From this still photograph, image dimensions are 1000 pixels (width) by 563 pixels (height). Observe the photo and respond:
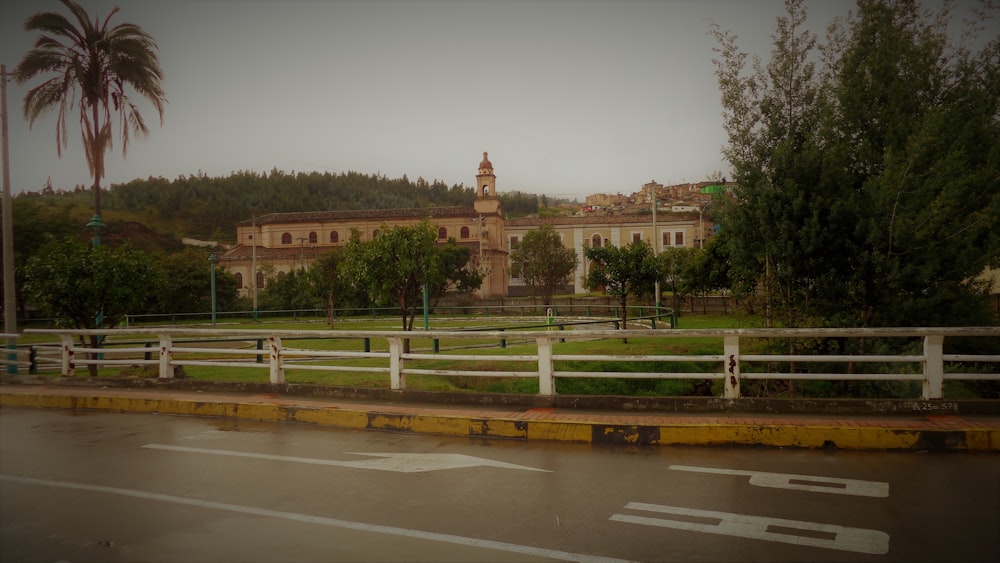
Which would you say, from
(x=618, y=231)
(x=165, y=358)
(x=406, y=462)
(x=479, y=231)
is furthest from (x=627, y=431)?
(x=618, y=231)

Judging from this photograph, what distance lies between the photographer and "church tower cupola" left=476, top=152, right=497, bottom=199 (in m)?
81.0

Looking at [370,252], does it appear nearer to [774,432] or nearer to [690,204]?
[774,432]

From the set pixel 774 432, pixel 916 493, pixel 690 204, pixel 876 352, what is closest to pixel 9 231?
pixel 774 432

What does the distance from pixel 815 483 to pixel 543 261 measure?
58004mm

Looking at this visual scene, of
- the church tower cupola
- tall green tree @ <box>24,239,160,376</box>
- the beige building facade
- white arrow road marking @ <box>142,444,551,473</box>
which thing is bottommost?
white arrow road marking @ <box>142,444,551,473</box>

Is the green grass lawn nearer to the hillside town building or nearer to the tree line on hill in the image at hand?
the hillside town building

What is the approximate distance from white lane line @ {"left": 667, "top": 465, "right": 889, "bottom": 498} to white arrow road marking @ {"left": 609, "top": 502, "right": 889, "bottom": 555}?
3.22 ft

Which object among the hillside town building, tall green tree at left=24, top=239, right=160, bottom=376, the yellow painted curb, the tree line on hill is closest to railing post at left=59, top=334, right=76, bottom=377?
tall green tree at left=24, top=239, right=160, bottom=376

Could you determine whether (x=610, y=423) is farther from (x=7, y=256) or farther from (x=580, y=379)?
(x=7, y=256)

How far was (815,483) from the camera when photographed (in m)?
5.83

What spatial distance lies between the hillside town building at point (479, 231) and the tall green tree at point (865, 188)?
194 ft

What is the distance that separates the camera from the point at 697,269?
42312 millimetres

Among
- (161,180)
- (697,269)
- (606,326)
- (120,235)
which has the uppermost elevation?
(161,180)

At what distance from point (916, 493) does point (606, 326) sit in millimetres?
33164
